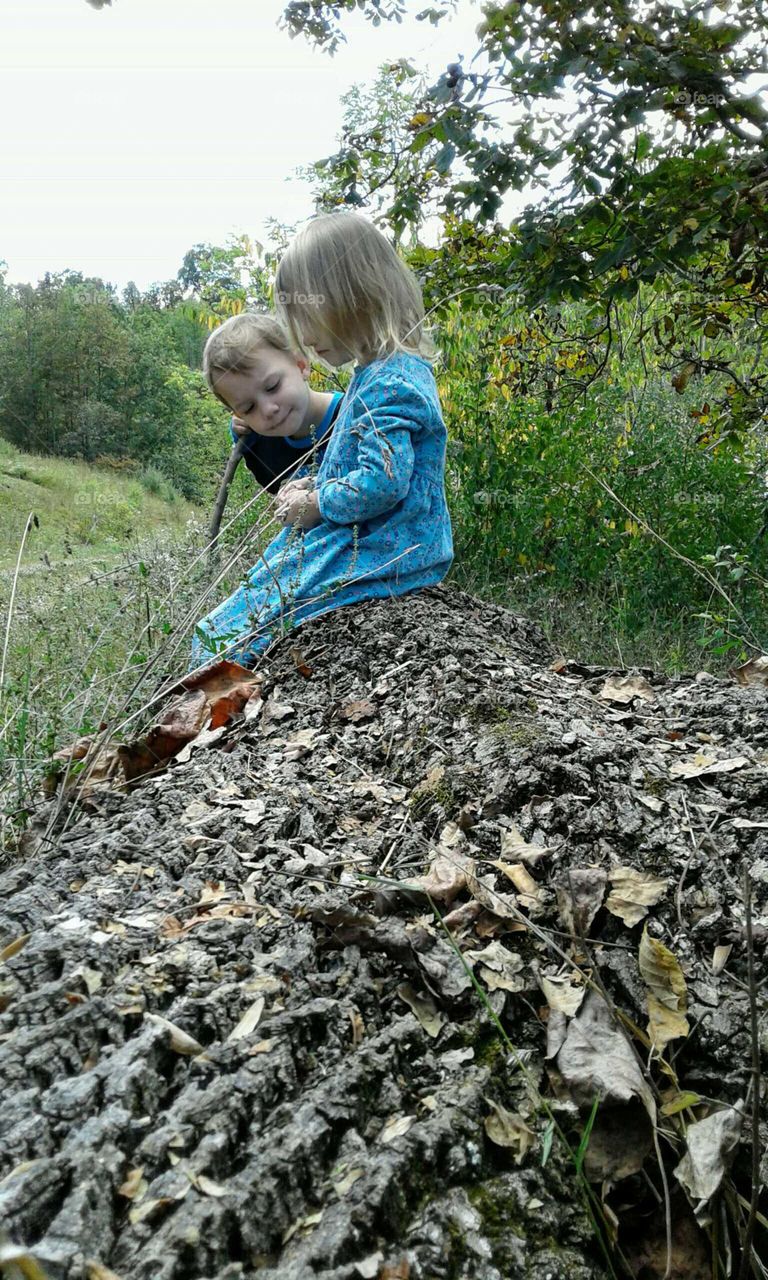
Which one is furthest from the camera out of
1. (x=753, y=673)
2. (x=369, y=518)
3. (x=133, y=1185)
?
(x=369, y=518)

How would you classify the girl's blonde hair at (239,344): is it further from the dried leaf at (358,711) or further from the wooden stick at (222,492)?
the dried leaf at (358,711)

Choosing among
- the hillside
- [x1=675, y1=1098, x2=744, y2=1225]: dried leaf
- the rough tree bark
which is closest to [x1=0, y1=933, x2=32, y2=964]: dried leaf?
the rough tree bark

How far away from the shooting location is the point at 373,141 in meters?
4.44

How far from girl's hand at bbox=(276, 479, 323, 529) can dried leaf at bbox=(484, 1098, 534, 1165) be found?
2.26 meters

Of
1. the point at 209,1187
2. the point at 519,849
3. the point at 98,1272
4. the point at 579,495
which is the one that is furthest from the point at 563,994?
the point at 579,495

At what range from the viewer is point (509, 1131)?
1.03 meters

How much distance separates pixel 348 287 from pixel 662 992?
9.11 feet

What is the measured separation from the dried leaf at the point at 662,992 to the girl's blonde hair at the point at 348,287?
256 centimetres

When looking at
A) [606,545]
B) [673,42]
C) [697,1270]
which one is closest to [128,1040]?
[697,1270]

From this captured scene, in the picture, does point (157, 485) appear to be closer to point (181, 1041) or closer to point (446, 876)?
point (446, 876)

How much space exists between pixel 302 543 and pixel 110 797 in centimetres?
152

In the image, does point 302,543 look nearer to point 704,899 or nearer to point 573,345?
point 704,899

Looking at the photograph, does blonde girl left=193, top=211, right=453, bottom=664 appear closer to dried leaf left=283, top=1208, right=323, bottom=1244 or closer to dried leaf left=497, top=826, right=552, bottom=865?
dried leaf left=497, top=826, right=552, bottom=865

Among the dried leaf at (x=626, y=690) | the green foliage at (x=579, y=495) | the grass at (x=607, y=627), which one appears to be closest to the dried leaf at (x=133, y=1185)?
the dried leaf at (x=626, y=690)
